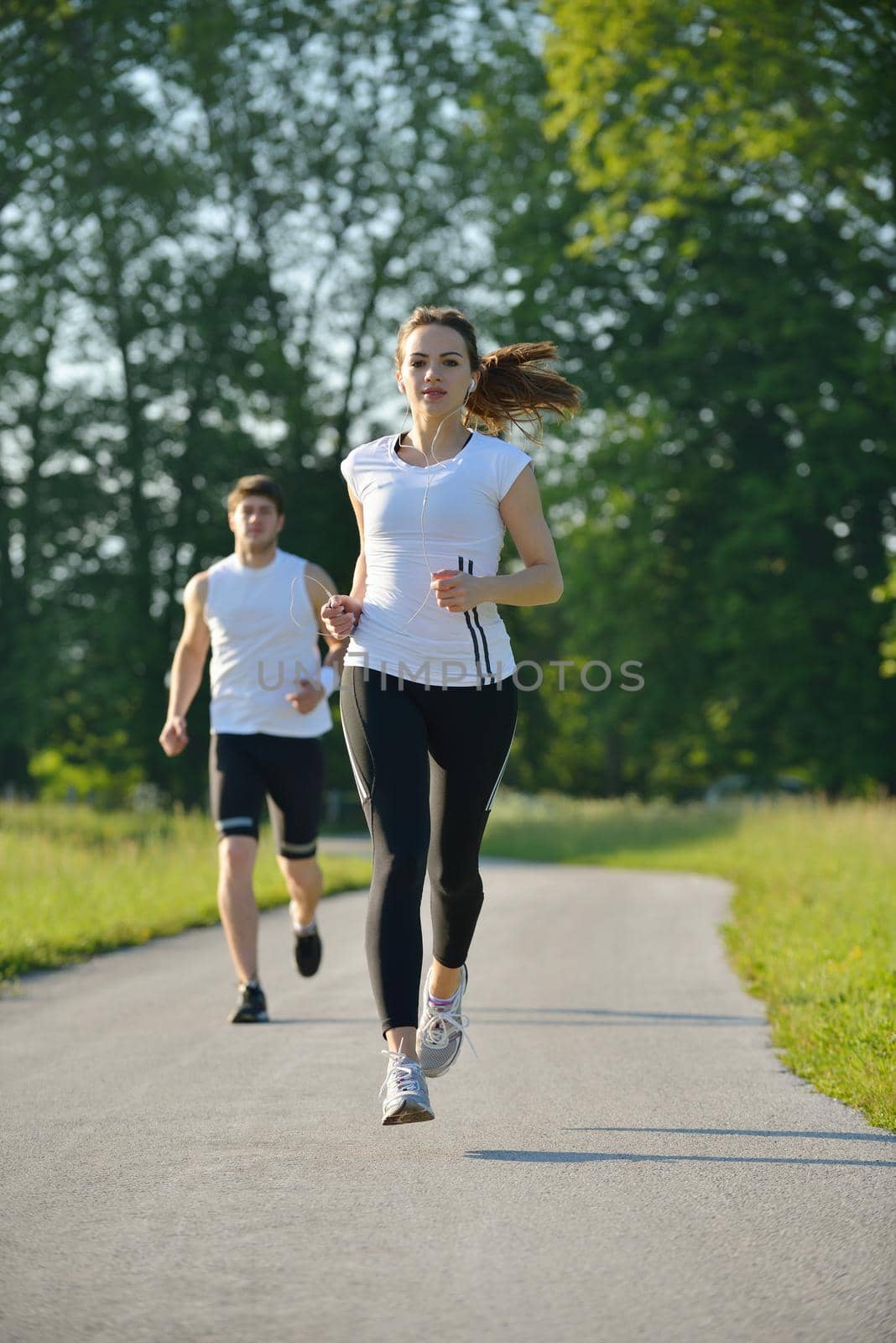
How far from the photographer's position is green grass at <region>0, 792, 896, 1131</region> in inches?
262

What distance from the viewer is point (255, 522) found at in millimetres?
8062

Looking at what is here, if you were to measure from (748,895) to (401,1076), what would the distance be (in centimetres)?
1026

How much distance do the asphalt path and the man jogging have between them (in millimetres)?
788

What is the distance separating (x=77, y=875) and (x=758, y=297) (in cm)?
2224

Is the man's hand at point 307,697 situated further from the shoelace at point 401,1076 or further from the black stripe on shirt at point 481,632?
the shoelace at point 401,1076

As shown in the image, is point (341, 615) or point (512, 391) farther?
point (512, 391)

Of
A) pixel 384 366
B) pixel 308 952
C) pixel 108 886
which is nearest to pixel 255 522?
pixel 308 952

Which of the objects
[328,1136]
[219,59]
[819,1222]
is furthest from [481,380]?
[219,59]

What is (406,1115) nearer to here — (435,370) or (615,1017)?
(435,370)

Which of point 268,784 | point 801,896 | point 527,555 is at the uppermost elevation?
point 527,555

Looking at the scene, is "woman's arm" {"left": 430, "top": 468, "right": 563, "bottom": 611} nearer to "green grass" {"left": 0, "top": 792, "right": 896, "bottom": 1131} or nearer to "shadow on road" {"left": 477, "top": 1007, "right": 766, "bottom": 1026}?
"green grass" {"left": 0, "top": 792, "right": 896, "bottom": 1131}

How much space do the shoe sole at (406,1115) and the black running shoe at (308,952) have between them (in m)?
3.64

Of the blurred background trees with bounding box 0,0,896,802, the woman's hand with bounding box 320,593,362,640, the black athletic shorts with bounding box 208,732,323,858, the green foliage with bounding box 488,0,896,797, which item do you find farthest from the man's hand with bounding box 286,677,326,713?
the blurred background trees with bounding box 0,0,896,802

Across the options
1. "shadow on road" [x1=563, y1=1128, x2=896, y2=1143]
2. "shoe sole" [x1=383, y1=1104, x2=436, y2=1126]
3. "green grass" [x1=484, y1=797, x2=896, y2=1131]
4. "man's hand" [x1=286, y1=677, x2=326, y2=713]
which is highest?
"man's hand" [x1=286, y1=677, x2=326, y2=713]
